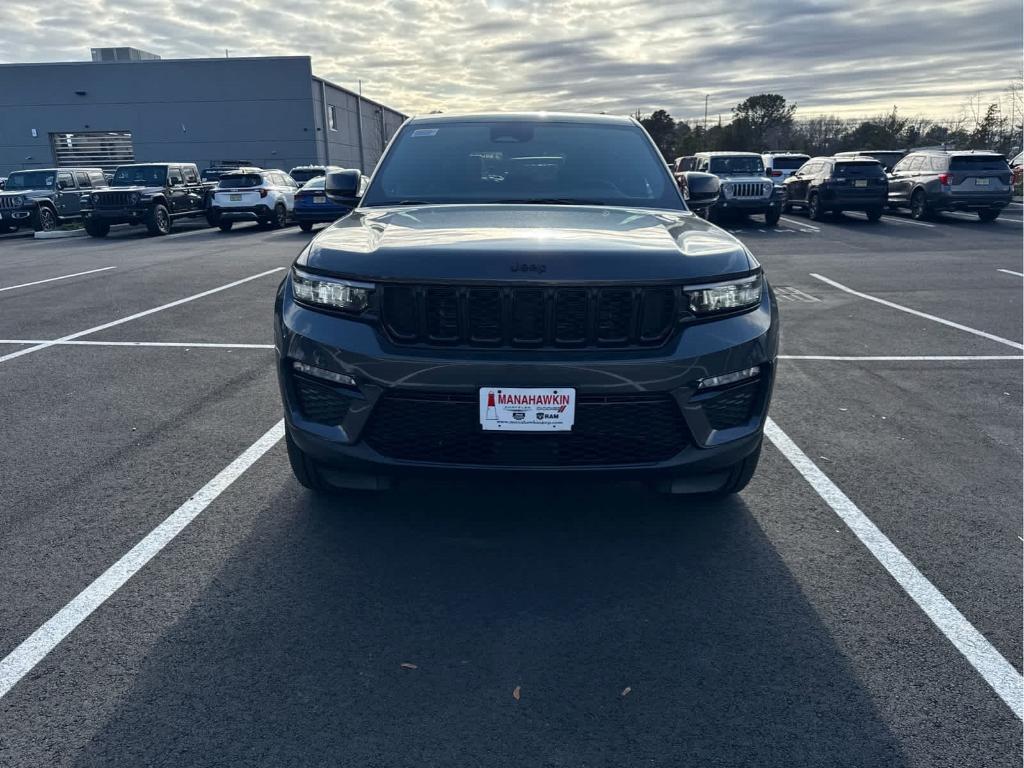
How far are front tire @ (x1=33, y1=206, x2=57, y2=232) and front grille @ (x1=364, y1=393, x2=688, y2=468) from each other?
75.9 feet

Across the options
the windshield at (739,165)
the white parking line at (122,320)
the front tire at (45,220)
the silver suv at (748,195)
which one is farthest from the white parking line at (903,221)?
the front tire at (45,220)

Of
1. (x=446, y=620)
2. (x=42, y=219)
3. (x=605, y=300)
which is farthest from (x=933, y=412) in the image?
(x=42, y=219)

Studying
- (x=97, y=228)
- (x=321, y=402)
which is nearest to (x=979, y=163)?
(x=321, y=402)

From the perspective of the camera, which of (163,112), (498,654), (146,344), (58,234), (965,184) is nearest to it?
(498,654)

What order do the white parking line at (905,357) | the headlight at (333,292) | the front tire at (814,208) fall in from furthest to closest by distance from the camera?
the front tire at (814,208)
the white parking line at (905,357)
the headlight at (333,292)

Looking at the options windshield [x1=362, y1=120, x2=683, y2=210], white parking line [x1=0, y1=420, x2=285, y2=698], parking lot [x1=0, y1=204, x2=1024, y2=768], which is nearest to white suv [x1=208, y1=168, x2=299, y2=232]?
parking lot [x1=0, y1=204, x2=1024, y2=768]

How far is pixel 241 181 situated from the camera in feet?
69.1

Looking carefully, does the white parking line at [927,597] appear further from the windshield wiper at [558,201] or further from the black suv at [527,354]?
the windshield wiper at [558,201]

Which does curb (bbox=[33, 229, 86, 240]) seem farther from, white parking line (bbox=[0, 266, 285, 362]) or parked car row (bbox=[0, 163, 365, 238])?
white parking line (bbox=[0, 266, 285, 362])

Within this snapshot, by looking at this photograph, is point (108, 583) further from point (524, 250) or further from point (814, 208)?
point (814, 208)

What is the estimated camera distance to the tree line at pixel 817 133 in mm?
37219

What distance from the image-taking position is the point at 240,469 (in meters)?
4.17

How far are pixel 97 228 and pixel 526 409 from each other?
20727 millimetres

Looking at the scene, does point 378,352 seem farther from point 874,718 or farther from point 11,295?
point 11,295
